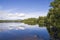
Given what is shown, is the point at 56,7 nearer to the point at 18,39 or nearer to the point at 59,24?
the point at 59,24

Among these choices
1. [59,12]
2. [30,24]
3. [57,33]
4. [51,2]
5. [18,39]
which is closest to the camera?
[59,12]

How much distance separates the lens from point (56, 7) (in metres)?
6.61

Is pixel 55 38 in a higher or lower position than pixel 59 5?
lower

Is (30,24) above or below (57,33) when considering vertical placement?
above

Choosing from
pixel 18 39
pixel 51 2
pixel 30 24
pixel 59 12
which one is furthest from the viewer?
pixel 30 24

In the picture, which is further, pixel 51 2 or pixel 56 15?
pixel 51 2

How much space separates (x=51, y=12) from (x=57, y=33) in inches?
36.7

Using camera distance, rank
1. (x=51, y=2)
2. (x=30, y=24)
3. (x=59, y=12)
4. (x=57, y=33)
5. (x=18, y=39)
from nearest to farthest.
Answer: (x=59, y=12) → (x=57, y=33) → (x=51, y=2) → (x=18, y=39) → (x=30, y=24)

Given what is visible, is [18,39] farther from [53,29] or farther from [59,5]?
[59,5]

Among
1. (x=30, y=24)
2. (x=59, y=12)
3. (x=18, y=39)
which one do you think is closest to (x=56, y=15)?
(x=59, y=12)

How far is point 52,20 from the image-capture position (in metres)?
6.62

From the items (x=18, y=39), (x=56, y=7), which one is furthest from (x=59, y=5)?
(x=18, y=39)

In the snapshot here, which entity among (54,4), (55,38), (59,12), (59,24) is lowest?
(55,38)

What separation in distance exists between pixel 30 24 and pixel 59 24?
6226 millimetres
